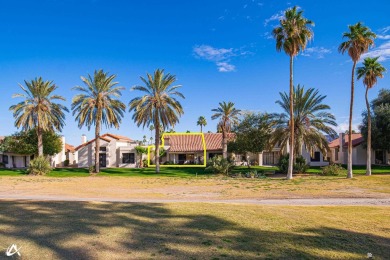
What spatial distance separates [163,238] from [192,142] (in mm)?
52263

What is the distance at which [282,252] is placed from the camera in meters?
7.02

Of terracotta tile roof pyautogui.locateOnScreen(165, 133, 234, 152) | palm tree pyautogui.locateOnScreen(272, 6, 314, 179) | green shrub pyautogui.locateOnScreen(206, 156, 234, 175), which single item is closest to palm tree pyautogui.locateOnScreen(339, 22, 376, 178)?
palm tree pyautogui.locateOnScreen(272, 6, 314, 179)

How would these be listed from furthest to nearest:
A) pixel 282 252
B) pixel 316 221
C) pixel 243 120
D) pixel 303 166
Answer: pixel 243 120 → pixel 303 166 → pixel 316 221 → pixel 282 252

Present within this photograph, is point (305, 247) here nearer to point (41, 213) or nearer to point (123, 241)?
point (123, 241)

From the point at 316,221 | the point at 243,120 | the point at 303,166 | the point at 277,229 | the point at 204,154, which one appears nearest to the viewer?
the point at 277,229

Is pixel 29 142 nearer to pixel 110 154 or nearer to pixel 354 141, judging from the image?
pixel 110 154

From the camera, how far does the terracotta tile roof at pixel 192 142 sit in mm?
58250

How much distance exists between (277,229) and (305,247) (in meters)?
1.53

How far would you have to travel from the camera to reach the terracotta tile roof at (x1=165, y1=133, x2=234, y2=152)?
191 ft

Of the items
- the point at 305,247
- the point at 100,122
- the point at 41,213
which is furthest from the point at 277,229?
the point at 100,122

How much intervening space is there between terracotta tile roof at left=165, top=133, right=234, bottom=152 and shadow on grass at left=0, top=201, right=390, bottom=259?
155 ft

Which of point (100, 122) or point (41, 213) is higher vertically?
point (100, 122)

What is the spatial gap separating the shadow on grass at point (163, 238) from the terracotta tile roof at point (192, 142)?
1860 inches

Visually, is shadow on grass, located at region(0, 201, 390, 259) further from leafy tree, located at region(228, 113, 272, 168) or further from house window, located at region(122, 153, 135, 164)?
house window, located at region(122, 153, 135, 164)
